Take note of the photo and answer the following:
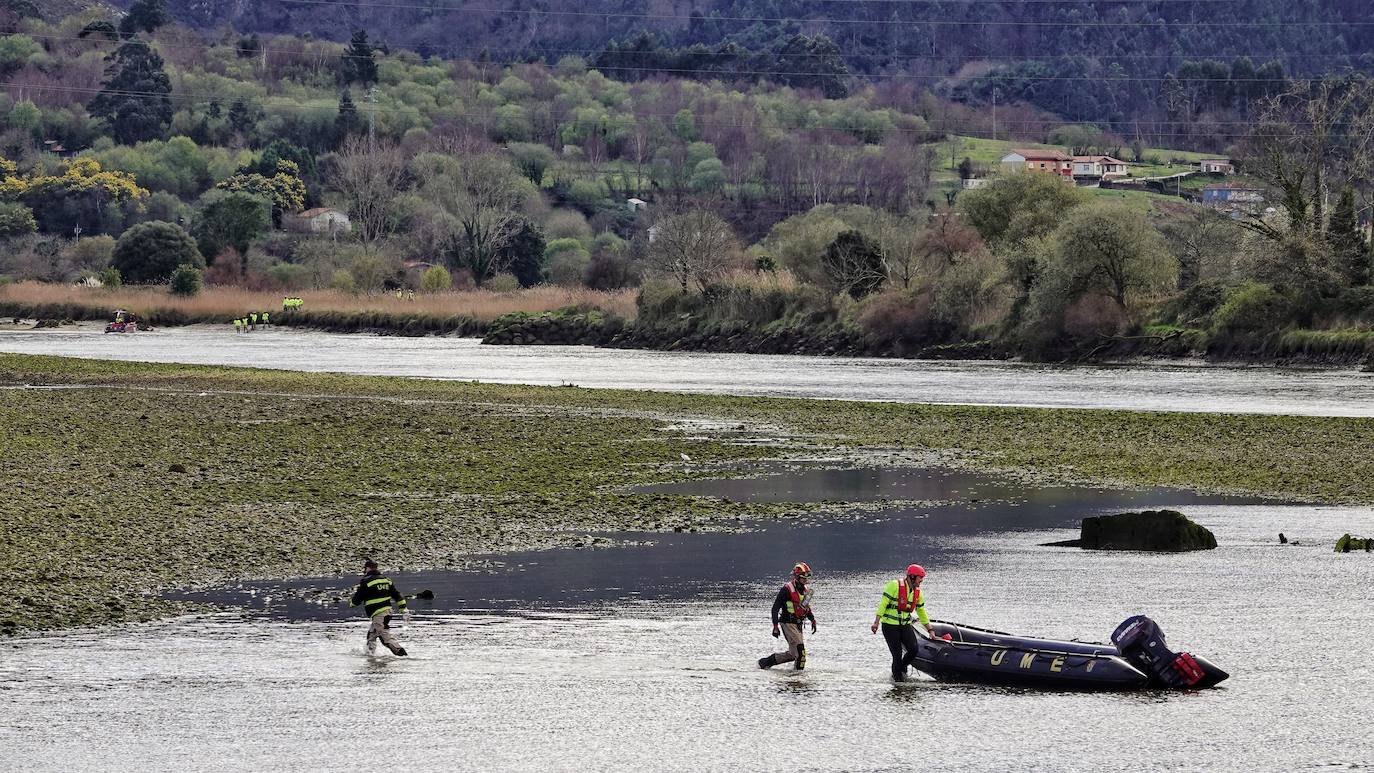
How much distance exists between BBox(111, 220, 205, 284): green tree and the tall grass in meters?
3.97

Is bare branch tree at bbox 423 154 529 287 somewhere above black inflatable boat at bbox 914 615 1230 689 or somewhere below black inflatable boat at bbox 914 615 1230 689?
above

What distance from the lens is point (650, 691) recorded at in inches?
821

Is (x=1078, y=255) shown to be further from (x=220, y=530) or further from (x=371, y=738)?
(x=371, y=738)

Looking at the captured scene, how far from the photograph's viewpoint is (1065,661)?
21078mm

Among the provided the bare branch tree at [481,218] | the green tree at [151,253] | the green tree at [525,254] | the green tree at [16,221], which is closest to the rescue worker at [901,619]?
the bare branch tree at [481,218]

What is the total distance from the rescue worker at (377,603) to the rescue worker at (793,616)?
4435 mm

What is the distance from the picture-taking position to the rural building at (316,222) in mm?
185750

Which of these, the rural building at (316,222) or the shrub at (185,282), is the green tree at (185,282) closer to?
the shrub at (185,282)

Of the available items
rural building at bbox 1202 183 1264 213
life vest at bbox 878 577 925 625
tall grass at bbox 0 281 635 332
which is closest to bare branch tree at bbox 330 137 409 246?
tall grass at bbox 0 281 635 332

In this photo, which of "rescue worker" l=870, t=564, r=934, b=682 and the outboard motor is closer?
the outboard motor

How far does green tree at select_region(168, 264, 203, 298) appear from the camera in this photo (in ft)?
469

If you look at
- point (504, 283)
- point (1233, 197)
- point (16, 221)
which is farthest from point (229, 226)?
point (1233, 197)

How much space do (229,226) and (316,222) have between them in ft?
83.7

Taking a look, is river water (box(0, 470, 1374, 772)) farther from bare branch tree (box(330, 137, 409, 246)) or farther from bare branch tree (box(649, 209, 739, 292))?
bare branch tree (box(330, 137, 409, 246))
